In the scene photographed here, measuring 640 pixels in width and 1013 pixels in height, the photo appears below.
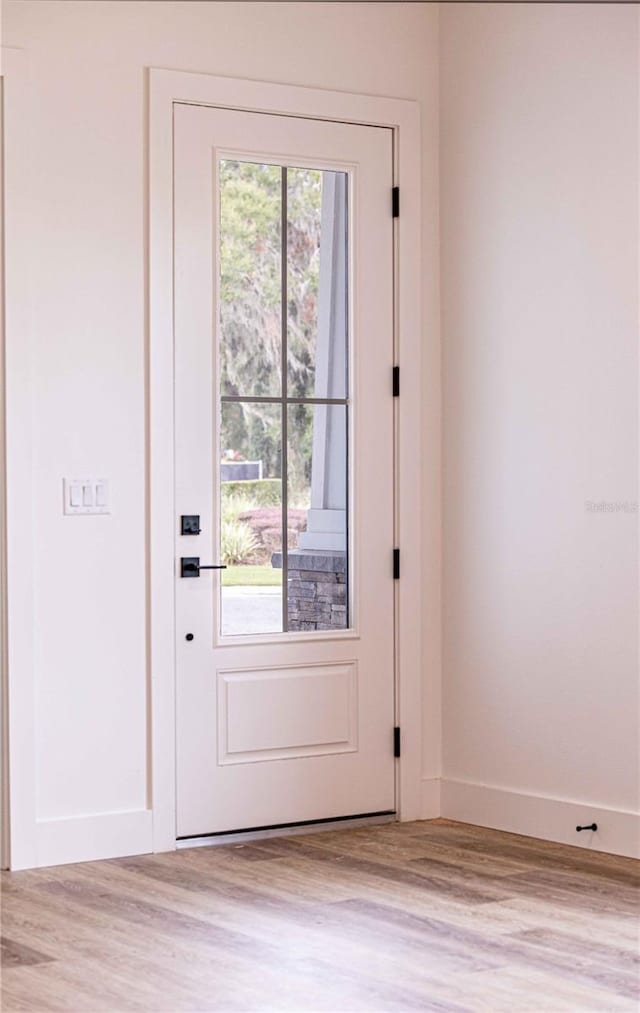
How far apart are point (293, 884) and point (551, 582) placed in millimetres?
1291

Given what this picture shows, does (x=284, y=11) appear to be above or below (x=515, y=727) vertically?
above

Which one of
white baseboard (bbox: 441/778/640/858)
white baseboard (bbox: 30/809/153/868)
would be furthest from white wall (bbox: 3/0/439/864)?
white baseboard (bbox: 441/778/640/858)

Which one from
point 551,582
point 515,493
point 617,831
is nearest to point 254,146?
point 515,493

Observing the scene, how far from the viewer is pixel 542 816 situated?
4234 mm

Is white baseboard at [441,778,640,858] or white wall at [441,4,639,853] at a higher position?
white wall at [441,4,639,853]

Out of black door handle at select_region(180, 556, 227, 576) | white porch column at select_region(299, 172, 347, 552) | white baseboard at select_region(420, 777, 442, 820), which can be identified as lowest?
white baseboard at select_region(420, 777, 442, 820)

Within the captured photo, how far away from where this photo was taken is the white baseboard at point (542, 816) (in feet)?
13.1

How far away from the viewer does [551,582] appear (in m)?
4.23

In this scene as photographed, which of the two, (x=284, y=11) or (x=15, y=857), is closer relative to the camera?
(x=15, y=857)

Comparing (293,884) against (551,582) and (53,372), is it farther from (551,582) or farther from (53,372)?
(53,372)

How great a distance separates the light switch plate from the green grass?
47 cm

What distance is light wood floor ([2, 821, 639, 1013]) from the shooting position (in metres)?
2.88

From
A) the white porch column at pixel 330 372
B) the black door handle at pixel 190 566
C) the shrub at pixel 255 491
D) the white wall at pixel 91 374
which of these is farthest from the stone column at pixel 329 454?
the white wall at pixel 91 374

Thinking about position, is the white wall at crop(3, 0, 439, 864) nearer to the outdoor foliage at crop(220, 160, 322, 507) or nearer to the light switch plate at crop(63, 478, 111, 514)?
the light switch plate at crop(63, 478, 111, 514)
